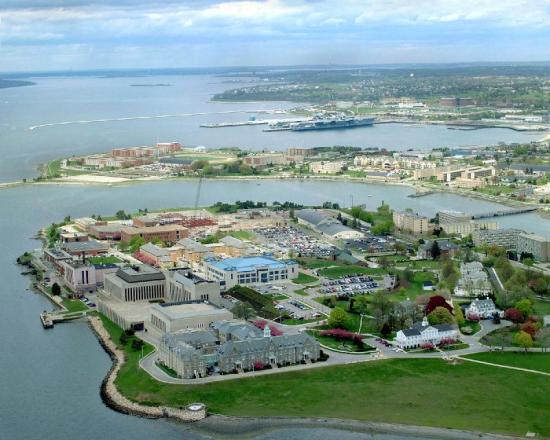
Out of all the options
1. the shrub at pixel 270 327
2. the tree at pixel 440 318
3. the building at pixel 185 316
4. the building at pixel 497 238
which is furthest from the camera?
the building at pixel 497 238

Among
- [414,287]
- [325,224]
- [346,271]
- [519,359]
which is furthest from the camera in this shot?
[325,224]

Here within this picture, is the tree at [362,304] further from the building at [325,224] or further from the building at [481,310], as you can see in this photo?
the building at [325,224]

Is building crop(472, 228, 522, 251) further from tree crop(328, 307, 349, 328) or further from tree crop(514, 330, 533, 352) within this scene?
tree crop(514, 330, 533, 352)

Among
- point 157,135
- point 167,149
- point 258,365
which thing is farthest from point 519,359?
point 157,135

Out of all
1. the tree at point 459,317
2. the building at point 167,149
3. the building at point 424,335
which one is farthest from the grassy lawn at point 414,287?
the building at point 167,149

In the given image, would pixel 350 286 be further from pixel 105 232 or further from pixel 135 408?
pixel 105 232
